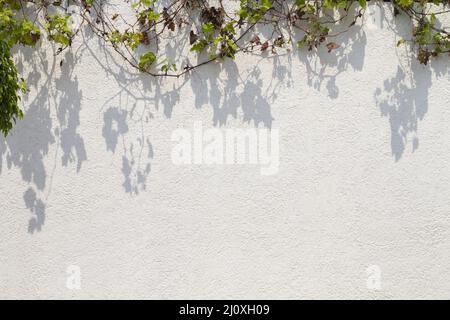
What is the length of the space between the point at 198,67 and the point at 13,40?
1.19 meters

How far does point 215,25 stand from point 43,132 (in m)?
1.33

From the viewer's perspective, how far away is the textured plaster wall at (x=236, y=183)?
407 centimetres

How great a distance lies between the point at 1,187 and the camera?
4094mm

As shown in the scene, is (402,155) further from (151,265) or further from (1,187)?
(1,187)

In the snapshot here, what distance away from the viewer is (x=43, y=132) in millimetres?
4102
